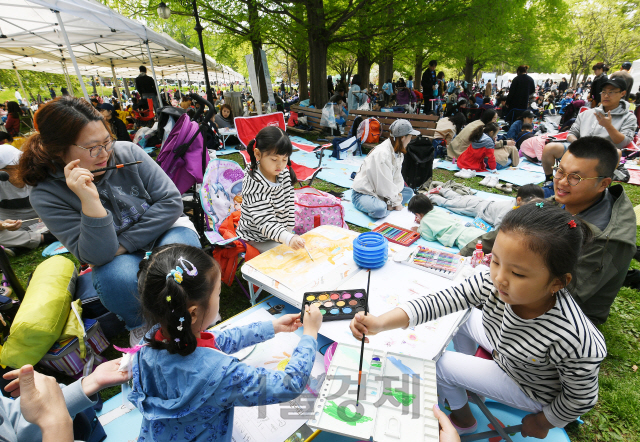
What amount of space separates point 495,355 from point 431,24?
9487 millimetres

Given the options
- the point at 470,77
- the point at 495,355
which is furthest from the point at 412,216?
the point at 470,77

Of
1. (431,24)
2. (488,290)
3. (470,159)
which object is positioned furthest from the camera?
(431,24)

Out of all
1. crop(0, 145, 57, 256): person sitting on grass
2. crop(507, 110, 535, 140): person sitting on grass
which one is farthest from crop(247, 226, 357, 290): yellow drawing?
crop(507, 110, 535, 140): person sitting on grass

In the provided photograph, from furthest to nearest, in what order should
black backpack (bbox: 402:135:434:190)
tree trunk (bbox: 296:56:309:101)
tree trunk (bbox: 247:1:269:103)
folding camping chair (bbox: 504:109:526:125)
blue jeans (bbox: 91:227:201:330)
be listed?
tree trunk (bbox: 296:56:309:101) → tree trunk (bbox: 247:1:269:103) → folding camping chair (bbox: 504:109:526:125) → black backpack (bbox: 402:135:434:190) → blue jeans (bbox: 91:227:201:330)

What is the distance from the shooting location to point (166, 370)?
1066 mm

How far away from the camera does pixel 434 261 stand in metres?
2.11

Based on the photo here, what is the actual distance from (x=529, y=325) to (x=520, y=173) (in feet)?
18.3

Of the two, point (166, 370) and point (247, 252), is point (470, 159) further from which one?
point (166, 370)

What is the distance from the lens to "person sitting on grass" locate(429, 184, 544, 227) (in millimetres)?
3617

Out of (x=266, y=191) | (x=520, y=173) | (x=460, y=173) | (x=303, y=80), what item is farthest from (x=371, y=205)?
(x=303, y=80)

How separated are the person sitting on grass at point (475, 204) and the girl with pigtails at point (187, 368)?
3.05 meters

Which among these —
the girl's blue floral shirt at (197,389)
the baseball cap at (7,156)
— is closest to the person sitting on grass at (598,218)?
the girl's blue floral shirt at (197,389)

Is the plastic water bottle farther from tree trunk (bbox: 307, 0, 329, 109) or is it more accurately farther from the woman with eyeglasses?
tree trunk (bbox: 307, 0, 329, 109)

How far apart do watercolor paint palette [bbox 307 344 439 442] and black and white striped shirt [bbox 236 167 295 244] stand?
125 centimetres
